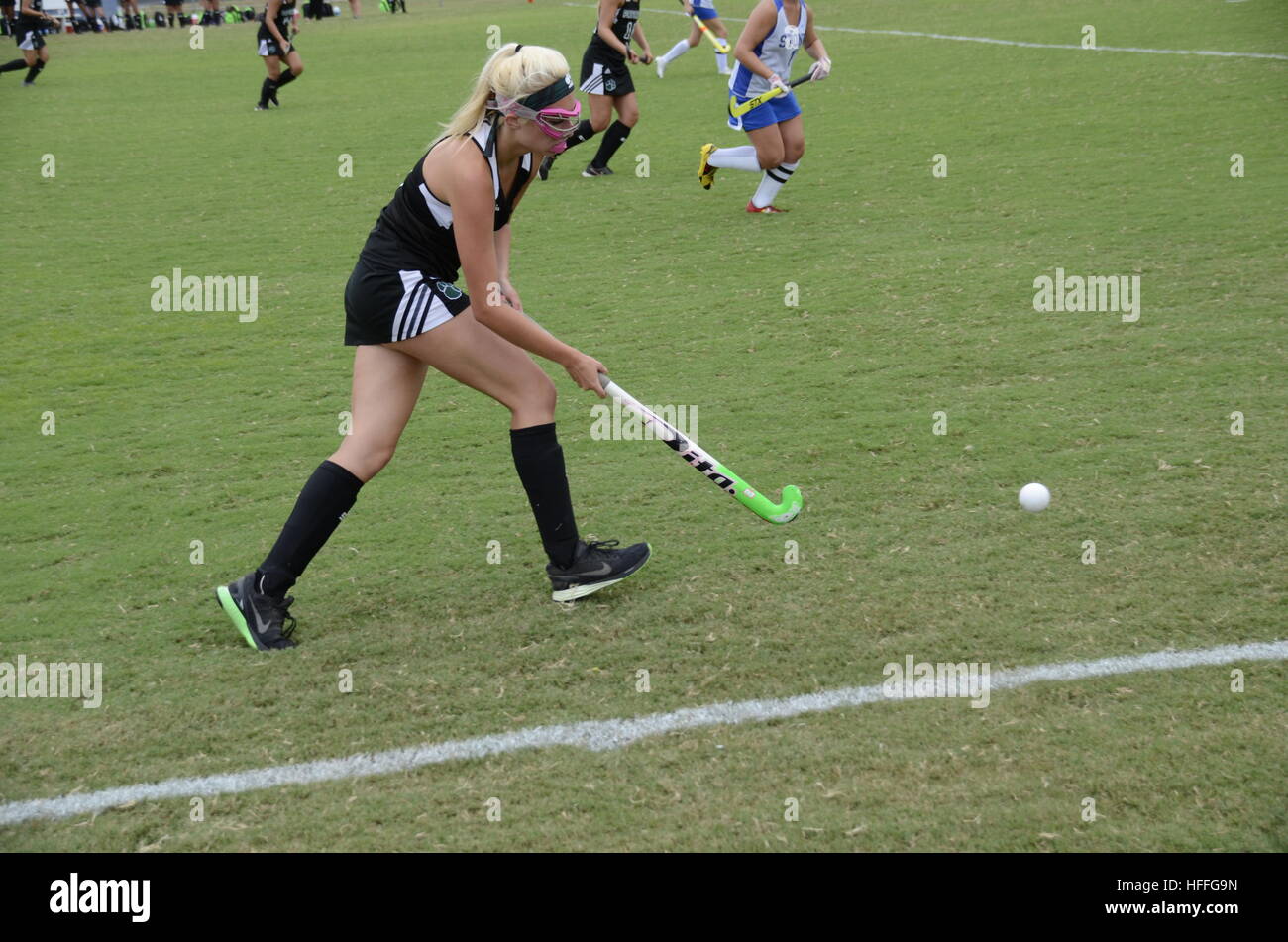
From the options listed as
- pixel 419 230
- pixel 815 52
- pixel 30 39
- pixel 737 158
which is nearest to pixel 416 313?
pixel 419 230

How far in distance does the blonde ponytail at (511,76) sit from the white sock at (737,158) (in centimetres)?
653

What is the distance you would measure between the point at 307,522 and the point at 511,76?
1.64 metres

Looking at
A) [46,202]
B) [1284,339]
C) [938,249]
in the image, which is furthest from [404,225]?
[46,202]

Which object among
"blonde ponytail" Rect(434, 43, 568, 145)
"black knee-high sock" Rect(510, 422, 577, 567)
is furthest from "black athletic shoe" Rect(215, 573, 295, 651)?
"blonde ponytail" Rect(434, 43, 568, 145)

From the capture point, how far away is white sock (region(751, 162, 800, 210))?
10164 mm

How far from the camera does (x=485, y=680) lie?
3.94 m

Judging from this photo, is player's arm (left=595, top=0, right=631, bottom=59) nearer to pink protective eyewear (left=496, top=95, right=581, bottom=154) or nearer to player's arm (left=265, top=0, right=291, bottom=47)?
player's arm (left=265, top=0, right=291, bottom=47)

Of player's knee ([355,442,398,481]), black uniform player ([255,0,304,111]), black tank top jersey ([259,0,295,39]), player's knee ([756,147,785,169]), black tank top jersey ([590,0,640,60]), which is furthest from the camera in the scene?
black tank top jersey ([259,0,295,39])

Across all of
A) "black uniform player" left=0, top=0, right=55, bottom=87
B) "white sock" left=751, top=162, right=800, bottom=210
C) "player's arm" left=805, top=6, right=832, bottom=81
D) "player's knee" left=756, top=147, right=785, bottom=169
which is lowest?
"white sock" left=751, top=162, right=800, bottom=210

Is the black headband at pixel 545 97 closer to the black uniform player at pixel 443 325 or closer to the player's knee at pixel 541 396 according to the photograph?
the black uniform player at pixel 443 325

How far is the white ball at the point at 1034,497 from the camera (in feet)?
15.6

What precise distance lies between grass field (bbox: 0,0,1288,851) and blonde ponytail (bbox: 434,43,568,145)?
174cm

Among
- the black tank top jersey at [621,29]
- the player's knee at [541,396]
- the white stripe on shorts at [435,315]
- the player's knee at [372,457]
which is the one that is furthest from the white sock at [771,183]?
the player's knee at [372,457]

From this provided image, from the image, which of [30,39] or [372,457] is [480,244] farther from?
[30,39]
